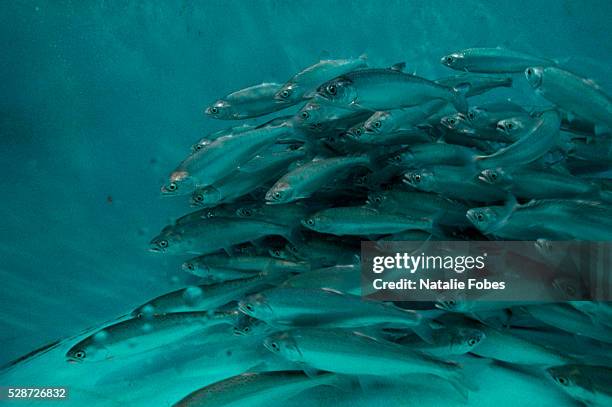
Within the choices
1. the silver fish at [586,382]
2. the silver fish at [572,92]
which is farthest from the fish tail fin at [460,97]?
the silver fish at [586,382]

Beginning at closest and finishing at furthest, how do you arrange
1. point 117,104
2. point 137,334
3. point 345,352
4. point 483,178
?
point 345,352
point 483,178
point 137,334
point 117,104

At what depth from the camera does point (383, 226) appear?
86.0 inches

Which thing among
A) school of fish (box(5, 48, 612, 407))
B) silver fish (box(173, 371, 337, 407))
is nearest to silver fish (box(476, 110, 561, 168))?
school of fish (box(5, 48, 612, 407))

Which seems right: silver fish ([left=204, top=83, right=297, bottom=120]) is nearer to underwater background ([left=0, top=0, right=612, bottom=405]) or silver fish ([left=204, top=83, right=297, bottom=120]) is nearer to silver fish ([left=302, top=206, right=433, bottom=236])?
silver fish ([left=302, top=206, right=433, bottom=236])

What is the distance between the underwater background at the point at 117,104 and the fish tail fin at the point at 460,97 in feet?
5.26

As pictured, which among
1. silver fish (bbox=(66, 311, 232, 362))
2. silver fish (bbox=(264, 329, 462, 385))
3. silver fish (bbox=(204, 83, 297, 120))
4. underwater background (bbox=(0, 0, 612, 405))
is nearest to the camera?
silver fish (bbox=(264, 329, 462, 385))

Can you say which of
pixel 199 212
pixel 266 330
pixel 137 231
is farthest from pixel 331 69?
pixel 137 231

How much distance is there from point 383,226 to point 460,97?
0.65 m

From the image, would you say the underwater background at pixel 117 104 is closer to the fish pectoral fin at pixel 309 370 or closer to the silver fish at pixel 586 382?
the fish pectoral fin at pixel 309 370

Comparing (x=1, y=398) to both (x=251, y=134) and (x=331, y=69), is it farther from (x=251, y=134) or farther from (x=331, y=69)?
(x=331, y=69)

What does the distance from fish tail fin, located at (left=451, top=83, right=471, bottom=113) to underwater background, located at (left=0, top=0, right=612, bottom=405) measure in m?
1.60

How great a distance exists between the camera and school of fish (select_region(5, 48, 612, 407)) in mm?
1992

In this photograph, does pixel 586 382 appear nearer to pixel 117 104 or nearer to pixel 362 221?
pixel 362 221

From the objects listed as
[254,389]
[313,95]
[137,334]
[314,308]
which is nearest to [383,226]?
[314,308]
